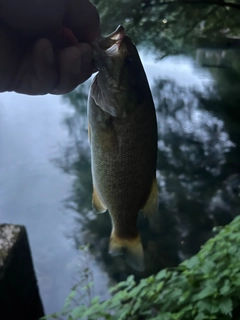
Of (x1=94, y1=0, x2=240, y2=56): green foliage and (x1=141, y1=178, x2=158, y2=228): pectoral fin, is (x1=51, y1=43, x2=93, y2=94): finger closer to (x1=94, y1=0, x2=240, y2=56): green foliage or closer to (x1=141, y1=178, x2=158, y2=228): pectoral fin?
(x1=141, y1=178, x2=158, y2=228): pectoral fin

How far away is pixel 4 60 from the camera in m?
1.08

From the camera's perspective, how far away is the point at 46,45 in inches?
41.3

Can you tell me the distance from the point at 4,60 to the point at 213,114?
6576mm

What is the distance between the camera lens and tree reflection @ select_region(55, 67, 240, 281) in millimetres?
4461

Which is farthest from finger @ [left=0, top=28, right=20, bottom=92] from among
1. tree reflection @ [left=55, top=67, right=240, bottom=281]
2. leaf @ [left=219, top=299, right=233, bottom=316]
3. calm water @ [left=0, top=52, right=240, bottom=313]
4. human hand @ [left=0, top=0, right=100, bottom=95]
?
tree reflection @ [left=55, top=67, right=240, bottom=281]

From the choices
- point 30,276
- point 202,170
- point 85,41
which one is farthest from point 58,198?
point 85,41

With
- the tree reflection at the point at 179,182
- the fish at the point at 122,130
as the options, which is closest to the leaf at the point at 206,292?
the fish at the point at 122,130

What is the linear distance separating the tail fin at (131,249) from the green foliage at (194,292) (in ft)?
1.75

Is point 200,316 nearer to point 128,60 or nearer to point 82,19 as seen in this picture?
point 128,60

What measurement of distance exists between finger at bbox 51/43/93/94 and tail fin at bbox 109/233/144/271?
58 centimetres

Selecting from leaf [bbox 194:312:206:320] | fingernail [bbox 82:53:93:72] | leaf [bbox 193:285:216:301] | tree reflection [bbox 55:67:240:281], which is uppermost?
fingernail [bbox 82:53:93:72]

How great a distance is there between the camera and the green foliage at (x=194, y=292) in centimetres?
196

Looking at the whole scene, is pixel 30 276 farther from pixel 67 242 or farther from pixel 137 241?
pixel 137 241

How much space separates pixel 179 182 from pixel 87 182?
1.04 m
